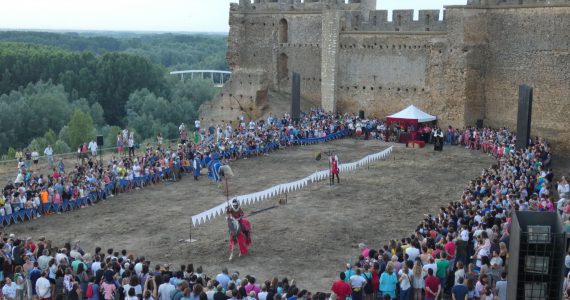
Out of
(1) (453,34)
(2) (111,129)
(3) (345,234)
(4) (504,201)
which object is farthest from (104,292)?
(2) (111,129)

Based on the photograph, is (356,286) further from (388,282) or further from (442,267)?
(442,267)

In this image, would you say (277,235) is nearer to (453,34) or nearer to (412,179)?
(412,179)

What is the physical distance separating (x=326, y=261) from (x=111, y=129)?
4355 cm

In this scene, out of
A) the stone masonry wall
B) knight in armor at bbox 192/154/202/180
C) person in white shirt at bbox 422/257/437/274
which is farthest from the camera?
the stone masonry wall

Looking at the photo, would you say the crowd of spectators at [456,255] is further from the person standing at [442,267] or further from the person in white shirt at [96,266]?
the person in white shirt at [96,266]

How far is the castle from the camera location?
27266 mm

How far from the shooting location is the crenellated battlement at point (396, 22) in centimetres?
3081

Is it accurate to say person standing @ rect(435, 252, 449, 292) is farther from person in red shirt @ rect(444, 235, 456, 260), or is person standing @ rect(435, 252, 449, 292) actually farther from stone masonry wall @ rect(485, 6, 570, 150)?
stone masonry wall @ rect(485, 6, 570, 150)

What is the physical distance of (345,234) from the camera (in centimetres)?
1677

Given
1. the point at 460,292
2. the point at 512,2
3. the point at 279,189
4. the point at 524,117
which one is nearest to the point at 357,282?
the point at 460,292

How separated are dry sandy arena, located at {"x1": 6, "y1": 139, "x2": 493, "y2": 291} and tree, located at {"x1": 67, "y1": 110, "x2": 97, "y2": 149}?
28287 mm

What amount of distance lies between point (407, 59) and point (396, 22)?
1.82 m

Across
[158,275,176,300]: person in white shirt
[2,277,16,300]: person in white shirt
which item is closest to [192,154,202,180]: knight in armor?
[2,277,16,300]: person in white shirt

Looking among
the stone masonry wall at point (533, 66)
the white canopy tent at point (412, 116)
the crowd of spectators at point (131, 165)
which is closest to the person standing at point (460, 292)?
the crowd of spectators at point (131, 165)
